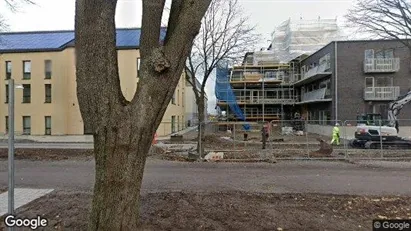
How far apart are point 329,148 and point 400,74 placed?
1001 inches

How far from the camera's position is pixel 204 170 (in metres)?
11.2

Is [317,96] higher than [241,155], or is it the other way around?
[317,96]

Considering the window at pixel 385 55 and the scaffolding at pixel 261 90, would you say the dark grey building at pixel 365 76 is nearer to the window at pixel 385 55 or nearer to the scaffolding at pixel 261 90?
the window at pixel 385 55

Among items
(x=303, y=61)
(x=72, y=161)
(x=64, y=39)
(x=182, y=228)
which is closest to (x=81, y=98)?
(x=182, y=228)

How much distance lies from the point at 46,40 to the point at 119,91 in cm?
3779

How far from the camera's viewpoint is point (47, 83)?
34969 mm

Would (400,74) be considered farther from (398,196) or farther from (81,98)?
(81,98)

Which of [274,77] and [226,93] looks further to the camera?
[274,77]

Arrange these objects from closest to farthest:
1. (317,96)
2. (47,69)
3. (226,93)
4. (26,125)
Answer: (26,125), (47,69), (317,96), (226,93)

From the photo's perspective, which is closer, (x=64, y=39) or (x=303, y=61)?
(x=64, y=39)

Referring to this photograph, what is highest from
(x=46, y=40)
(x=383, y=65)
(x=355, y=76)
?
(x=46, y=40)

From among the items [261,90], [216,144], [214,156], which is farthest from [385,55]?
[214,156]

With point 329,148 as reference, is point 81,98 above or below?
above

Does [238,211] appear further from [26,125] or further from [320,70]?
[320,70]
